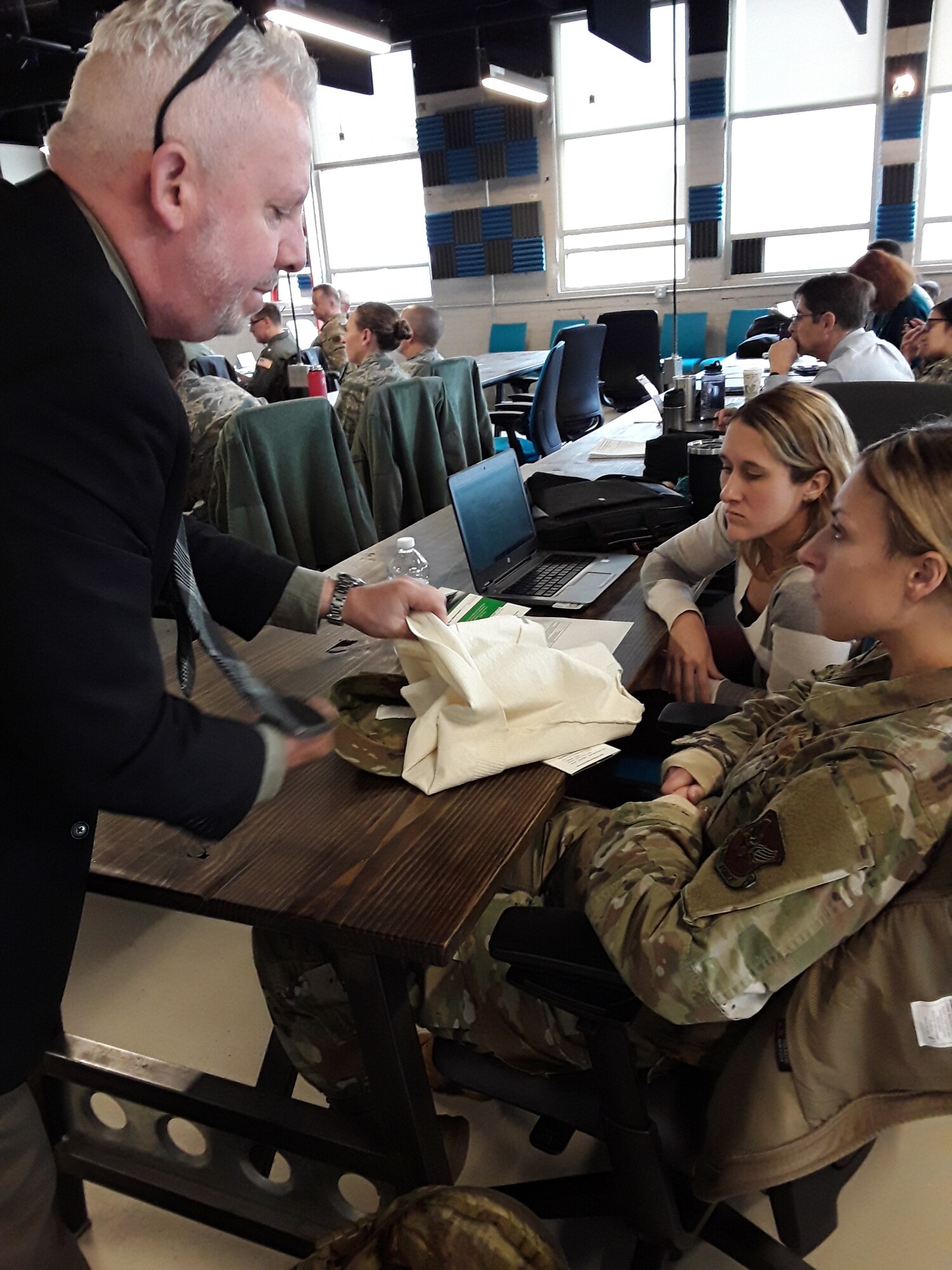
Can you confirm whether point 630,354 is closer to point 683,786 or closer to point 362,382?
point 362,382

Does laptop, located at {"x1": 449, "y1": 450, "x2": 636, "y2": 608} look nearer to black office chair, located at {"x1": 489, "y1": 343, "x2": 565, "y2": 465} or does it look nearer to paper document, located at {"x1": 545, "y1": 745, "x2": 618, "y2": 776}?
paper document, located at {"x1": 545, "y1": 745, "x2": 618, "y2": 776}

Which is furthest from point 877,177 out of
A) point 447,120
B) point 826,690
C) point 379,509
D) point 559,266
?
point 826,690

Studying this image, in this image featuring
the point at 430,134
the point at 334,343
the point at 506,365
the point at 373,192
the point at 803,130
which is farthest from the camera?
the point at 373,192

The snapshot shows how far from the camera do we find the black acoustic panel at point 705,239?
8.08 meters

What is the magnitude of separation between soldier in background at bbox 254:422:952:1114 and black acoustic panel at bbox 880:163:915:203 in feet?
24.7

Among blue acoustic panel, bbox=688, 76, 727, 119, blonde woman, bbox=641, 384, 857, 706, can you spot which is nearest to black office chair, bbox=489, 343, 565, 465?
blonde woman, bbox=641, 384, 857, 706

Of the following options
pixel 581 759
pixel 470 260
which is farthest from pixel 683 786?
pixel 470 260

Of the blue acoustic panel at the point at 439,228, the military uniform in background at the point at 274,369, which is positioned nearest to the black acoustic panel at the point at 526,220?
the blue acoustic panel at the point at 439,228

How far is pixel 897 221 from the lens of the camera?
24.5ft

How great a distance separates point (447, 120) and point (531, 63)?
0.98 metres

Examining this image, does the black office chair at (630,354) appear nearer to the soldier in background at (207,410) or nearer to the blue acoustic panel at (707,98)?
the blue acoustic panel at (707,98)

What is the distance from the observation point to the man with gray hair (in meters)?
0.71

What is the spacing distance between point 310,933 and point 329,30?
5692 millimetres

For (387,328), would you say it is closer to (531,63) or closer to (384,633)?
(384,633)
